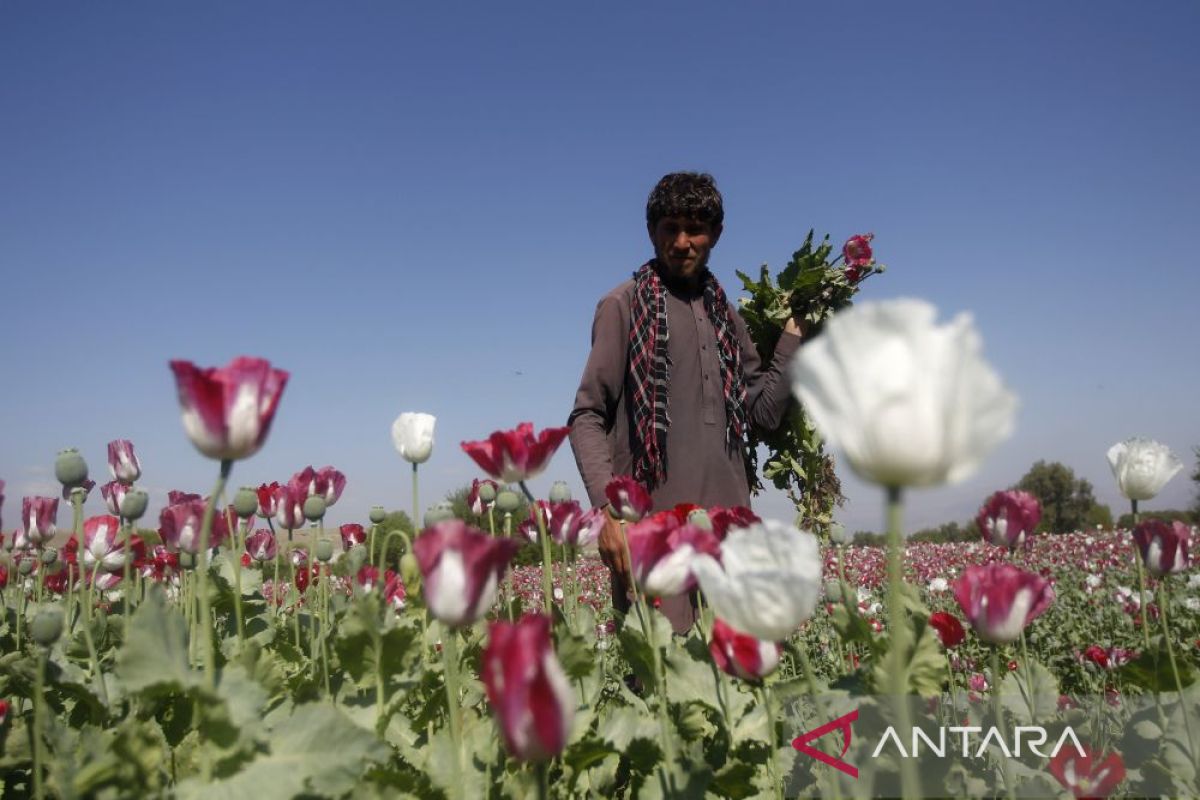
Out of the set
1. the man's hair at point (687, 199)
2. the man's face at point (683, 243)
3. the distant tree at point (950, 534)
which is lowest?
the distant tree at point (950, 534)

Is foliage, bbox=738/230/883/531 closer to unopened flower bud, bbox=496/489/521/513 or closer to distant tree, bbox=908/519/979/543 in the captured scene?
unopened flower bud, bbox=496/489/521/513

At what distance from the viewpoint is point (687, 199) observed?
319 centimetres

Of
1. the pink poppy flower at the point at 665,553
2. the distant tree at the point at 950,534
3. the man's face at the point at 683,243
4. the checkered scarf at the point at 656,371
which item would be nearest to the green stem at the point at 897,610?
the pink poppy flower at the point at 665,553

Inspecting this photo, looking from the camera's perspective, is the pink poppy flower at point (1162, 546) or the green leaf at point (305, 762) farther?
the pink poppy flower at point (1162, 546)

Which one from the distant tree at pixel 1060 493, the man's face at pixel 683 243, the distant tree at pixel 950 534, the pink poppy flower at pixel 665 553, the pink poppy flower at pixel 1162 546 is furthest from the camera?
the distant tree at pixel 1060 493

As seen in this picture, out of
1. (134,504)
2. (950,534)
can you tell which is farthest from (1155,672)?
(950,534)

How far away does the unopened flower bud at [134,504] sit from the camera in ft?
5.98

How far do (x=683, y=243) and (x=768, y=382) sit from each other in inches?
29.2

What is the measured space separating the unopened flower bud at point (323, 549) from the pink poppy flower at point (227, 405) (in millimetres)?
1314

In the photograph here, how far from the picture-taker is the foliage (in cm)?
373

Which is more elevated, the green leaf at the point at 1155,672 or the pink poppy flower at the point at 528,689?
the pink poppy flower at the point at 528,689

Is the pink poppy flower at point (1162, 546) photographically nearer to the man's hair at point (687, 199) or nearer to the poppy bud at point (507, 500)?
the poppy bud at point (507, 500)

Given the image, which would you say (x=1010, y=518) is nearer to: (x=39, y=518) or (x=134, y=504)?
(x=134, y=504)

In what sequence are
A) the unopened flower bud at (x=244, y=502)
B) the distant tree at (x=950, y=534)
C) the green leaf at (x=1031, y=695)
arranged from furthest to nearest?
the distant tree at (x=950, y=534) → the unopened flower bud at (x=244, y=502) → the green leaf at (x=1031, y=695)
